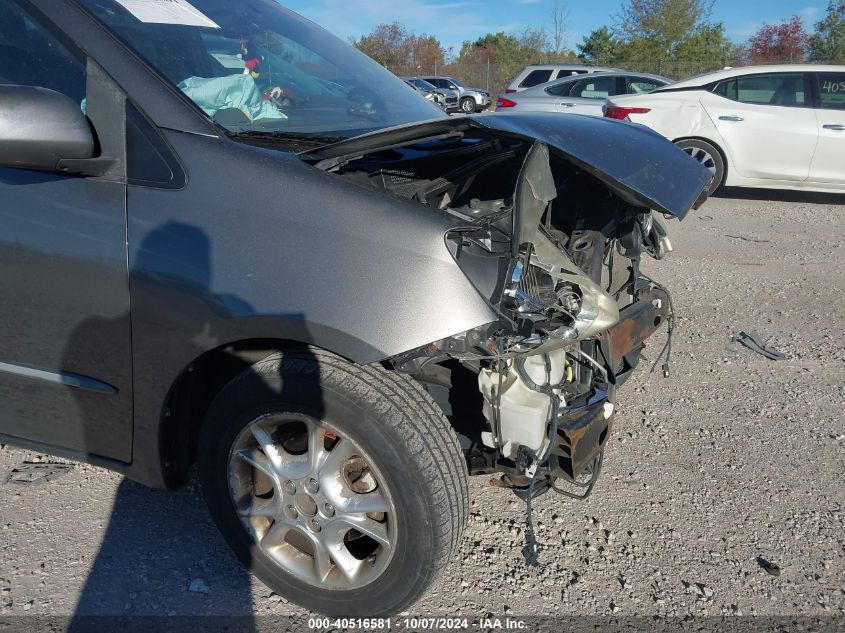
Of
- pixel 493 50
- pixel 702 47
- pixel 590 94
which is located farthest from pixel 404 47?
pixel 590 94

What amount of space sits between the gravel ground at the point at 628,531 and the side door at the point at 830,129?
4.90 meters

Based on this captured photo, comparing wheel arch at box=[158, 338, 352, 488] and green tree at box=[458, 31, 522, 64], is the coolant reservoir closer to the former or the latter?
wheel arch at box=[158, 338, 352, 488]

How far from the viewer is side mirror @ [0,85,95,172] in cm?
176

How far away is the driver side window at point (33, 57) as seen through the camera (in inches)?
79.9

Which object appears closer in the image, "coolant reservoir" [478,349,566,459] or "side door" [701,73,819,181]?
"coolant reservoir" [478,349,566,459]

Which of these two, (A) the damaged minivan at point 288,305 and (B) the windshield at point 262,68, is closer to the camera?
(A) the damaged minivan at point 288,305

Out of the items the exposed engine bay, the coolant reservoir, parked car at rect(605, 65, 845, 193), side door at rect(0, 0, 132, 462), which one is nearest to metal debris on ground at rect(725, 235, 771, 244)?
parked car at rect(605, 65, 845, 193)

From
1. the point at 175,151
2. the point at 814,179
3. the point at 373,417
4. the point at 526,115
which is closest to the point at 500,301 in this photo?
the point at 373,417

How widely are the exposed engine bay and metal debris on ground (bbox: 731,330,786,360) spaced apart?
1970mm

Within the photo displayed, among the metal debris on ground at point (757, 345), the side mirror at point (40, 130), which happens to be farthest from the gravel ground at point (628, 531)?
the side mirror at point (40, 130)

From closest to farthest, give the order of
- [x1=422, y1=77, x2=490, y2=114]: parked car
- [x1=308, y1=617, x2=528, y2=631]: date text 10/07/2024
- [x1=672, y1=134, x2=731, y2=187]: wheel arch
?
[x1=308, y1=617, x2=528, y2=631]: date text 10/07/2024 → [x1=672, y1=134, x2=731, y2=187]: wheel arch → [x1=422, y1=77, x2=490, y2=114]: parked car

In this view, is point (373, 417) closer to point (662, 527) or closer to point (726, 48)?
point (662, 527)

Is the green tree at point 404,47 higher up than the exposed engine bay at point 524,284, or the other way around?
the green tree at point 404,47

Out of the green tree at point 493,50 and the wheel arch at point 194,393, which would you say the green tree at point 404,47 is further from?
the wheel arch at point 194,393
